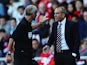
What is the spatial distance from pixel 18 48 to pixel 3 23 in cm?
552

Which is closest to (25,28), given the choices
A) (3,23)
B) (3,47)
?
(3,47)

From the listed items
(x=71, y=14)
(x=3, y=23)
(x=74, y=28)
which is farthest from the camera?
(x=3, y=23)

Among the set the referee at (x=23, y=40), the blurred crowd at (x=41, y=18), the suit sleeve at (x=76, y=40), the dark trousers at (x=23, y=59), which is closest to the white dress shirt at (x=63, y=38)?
the suit sleeve at (x=76, y=40)

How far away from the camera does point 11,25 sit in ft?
45.4

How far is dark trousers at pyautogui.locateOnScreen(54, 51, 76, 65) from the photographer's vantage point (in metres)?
8.74

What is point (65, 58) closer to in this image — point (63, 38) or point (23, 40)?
point (63, 38)

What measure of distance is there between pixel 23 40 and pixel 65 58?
0.92 meters

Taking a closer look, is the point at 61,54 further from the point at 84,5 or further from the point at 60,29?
the point at 84,5

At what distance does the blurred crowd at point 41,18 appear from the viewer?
1269cm

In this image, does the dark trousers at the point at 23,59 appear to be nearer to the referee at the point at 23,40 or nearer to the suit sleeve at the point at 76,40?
the referee at the point at 23,40

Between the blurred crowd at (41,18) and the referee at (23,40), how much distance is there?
2.48m

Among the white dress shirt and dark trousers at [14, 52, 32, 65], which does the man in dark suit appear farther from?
dark trousers at [14, 52, 32, 65]

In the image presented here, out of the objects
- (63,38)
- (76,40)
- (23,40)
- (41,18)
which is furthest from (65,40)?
(41,18)

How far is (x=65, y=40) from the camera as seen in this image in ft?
28.9
